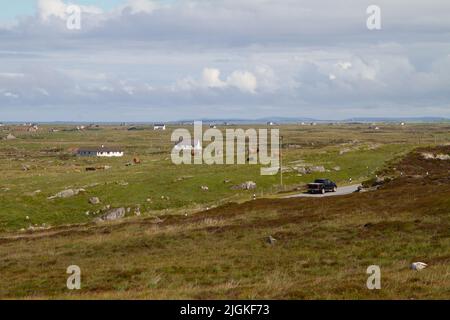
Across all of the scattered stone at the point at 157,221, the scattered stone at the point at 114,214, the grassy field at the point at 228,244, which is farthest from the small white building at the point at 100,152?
the scattered stone at the point at 157,221

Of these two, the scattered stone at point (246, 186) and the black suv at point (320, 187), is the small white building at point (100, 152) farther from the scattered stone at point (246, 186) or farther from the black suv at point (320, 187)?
the black suv at point (320, 187)

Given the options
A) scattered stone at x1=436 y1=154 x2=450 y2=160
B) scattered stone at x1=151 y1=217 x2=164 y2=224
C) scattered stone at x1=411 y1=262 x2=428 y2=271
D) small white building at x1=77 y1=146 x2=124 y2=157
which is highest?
scattered stone at x1=411 y1=262 x2=428 y2=271

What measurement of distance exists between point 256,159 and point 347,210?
199 feet

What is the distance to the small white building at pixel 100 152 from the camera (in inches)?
7308

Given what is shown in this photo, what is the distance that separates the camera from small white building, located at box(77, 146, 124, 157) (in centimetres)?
18562

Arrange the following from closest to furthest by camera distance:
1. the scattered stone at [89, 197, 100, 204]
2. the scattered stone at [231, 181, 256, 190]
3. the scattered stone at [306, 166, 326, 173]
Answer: the scattered stone at [89, 197, 100, 204]
the scattered stone at [231, 181, 256, 190]
the scattered stone at [306, 166, 326, 173]

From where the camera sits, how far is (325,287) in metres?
21.7

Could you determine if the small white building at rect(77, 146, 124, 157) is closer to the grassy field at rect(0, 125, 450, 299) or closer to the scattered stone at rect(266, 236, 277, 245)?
the grassy field at rect(0, 125, 450, 299)

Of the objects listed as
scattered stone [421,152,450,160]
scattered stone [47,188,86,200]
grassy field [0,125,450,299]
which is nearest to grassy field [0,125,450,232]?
grassy field [0,125,450,299]

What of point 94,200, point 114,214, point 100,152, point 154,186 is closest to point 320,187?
point 154,186

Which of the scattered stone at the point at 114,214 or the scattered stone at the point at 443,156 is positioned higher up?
the scattered stone at the point at 443,156

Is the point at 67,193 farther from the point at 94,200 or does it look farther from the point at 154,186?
the point at 154,186
